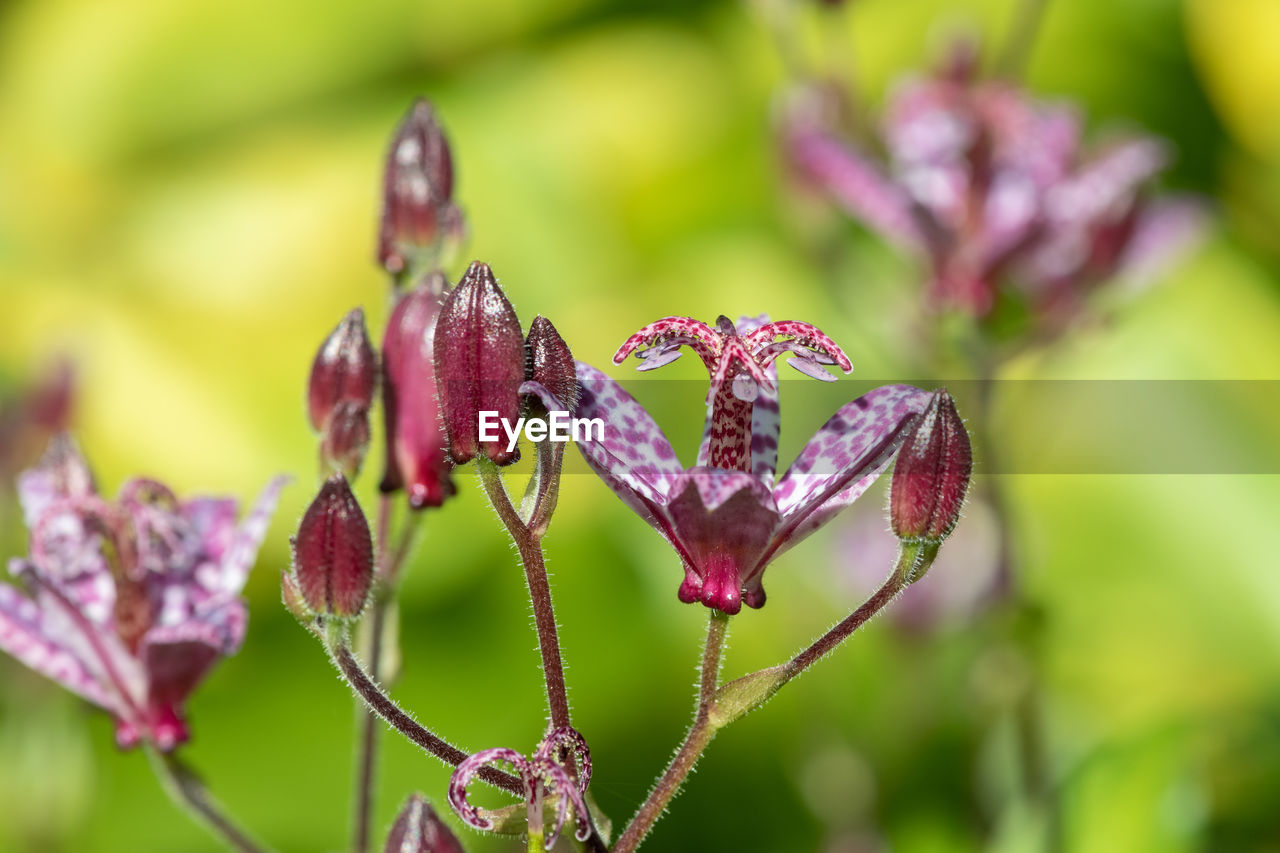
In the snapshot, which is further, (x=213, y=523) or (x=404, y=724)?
(x=213, y=523)

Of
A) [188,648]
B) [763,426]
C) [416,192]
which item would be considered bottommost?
[188,648]

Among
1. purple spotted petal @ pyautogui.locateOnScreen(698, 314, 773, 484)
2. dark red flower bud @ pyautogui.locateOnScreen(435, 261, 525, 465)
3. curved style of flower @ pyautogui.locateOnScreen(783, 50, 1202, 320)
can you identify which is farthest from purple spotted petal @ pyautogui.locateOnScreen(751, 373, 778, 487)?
curved style of flower @ pyautogui.locateOnScreen(783, 50, 1202, 320)

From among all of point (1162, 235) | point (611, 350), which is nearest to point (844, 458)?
point (1162, 235)

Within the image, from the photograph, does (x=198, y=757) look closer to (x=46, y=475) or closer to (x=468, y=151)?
(x=46, y=475)

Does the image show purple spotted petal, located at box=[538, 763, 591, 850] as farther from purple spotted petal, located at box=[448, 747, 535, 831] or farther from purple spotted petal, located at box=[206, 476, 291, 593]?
purple spotted petal, located at box=[206, 476, 291, 593]

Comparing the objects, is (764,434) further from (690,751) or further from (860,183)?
(860,183)

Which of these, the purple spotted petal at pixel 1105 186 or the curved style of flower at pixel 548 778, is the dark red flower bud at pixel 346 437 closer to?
the curved style of flower at pixel 548 778
